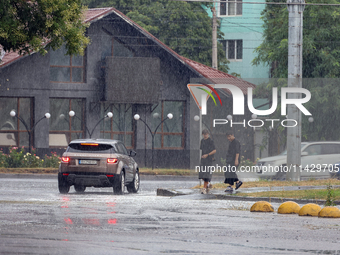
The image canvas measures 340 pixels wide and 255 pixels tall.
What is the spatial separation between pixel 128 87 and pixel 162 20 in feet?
38.9

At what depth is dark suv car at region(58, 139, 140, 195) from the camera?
61.8 feet

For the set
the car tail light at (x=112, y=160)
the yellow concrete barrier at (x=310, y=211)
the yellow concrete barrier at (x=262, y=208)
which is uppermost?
the car tail light at (x=112, y=160)

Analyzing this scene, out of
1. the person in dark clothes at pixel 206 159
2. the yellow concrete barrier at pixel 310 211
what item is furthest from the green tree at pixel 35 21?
the yellow concrete barrier at pixel 310 211

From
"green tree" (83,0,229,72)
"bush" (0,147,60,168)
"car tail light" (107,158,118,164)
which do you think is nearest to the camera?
"car tail light" (107,158,118,164)

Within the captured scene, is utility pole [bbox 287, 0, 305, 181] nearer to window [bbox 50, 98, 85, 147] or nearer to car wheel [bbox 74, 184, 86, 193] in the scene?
car wheel [bbox 74, 184, 86, 193]

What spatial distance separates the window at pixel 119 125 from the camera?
3566 centimetres

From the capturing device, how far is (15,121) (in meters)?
34.1

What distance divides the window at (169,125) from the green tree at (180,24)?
8.73 meters

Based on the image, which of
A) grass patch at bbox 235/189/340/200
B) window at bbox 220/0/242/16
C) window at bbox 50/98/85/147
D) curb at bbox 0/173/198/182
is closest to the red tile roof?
window at bbox 50/98/85/147

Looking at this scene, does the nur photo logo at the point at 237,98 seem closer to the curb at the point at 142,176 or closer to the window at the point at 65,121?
the curb at the point at 142,176

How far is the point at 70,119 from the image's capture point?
34.9 meters

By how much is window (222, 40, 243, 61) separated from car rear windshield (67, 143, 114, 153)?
3349cm

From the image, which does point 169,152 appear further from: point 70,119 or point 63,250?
point 63,250

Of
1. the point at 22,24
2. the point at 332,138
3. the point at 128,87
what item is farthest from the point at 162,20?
the point at 22,24
